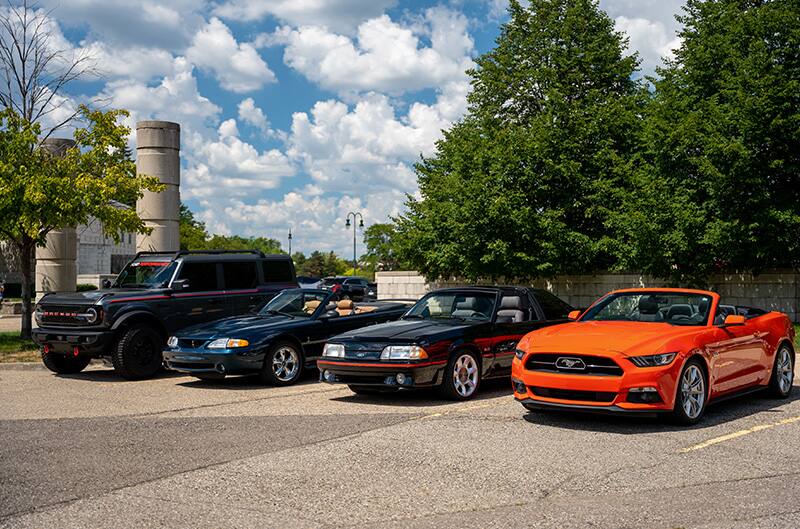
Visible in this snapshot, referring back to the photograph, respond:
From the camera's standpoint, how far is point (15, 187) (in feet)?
58.0

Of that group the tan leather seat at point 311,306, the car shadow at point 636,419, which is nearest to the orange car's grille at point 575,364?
the car shadow at point 636,419

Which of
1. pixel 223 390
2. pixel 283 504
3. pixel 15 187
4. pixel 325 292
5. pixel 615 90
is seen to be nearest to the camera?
pixel 283 504

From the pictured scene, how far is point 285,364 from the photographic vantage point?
1291 centimetres

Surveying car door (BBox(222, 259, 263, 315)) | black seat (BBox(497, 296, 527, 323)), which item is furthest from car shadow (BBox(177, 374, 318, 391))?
black seat (BBox(497, 296, 527, 323))

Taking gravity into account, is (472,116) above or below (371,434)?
above

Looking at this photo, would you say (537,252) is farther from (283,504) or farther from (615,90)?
(283,504)

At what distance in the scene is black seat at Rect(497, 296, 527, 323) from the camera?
463 inches

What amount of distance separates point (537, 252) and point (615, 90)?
7.67 m

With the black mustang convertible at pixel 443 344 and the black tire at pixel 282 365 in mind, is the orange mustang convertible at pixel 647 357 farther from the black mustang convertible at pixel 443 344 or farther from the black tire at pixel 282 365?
the black tire at pixel 282 365

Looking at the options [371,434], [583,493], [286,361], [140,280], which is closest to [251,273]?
[140,280]

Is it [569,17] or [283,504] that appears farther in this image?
[569,17]

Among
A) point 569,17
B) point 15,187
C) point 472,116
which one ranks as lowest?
point 15,187

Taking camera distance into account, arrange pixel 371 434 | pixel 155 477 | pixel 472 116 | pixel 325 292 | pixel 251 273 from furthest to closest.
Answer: pixel 472 116 < pixel 251 273 < pixel 325 292 < pixel 371 434 < pixel 155 477

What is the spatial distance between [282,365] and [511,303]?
3.52 metres
